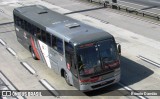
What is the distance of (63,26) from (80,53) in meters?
2.85

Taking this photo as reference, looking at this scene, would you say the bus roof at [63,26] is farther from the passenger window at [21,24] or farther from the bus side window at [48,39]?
the passenger window at [21,24]

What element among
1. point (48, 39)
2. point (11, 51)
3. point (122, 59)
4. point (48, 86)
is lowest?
point (11, 51)

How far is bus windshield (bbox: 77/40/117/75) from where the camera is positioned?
44.8 ft

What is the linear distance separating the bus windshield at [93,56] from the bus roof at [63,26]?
0.27m

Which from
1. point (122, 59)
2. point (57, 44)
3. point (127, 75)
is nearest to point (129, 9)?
point (122, 59)

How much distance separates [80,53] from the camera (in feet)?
44.8

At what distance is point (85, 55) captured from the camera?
13.7 m

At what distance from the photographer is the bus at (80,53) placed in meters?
13.7

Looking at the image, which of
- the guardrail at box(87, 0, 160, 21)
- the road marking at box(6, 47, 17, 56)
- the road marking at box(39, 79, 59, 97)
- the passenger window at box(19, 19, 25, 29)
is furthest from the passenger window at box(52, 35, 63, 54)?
the guardrail at box(87, 0, 160, 21)

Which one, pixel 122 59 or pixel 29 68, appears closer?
pixel 29 68

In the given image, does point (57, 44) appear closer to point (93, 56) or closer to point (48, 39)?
point (48, 39)

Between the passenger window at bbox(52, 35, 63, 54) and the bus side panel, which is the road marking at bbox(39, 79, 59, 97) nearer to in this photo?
the passenger window at bbox(52, 35, 63, 54)

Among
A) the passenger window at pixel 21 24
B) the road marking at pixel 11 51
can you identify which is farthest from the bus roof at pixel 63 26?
the road marking at pixel 11 51

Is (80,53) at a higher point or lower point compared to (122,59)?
higher
